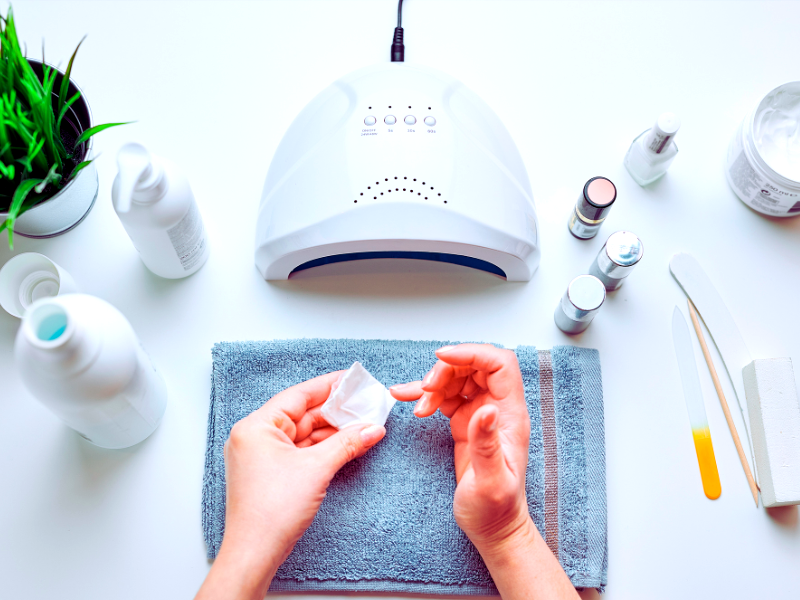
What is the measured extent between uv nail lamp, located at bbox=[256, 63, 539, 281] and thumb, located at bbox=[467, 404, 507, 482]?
240mm

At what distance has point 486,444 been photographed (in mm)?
513

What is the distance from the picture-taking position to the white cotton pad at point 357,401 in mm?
660

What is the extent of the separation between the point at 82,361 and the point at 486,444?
37cm

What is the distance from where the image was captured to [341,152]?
676 millimetres

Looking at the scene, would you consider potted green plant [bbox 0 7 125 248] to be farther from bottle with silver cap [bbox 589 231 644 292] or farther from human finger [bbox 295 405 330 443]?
bottle with silver cap [bbox 589 231 644 292]

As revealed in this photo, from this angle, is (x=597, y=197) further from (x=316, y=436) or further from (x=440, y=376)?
(x=316, y=436)

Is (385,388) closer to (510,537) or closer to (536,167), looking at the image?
(510,537)

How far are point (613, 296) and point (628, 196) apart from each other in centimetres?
15

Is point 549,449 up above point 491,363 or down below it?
below

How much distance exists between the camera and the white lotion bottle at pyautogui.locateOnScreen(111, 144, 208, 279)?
0.56 m

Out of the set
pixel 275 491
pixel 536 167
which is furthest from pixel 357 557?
pixel 536 167

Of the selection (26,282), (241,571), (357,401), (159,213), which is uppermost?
(159,213)

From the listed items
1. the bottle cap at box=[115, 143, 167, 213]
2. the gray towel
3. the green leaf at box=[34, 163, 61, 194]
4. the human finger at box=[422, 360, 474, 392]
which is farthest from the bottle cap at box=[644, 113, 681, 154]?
the green leaf at box=[34, 163, 61, 194]

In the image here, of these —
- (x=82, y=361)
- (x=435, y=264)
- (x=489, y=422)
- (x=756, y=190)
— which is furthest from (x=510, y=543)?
(x=756, y=190)
